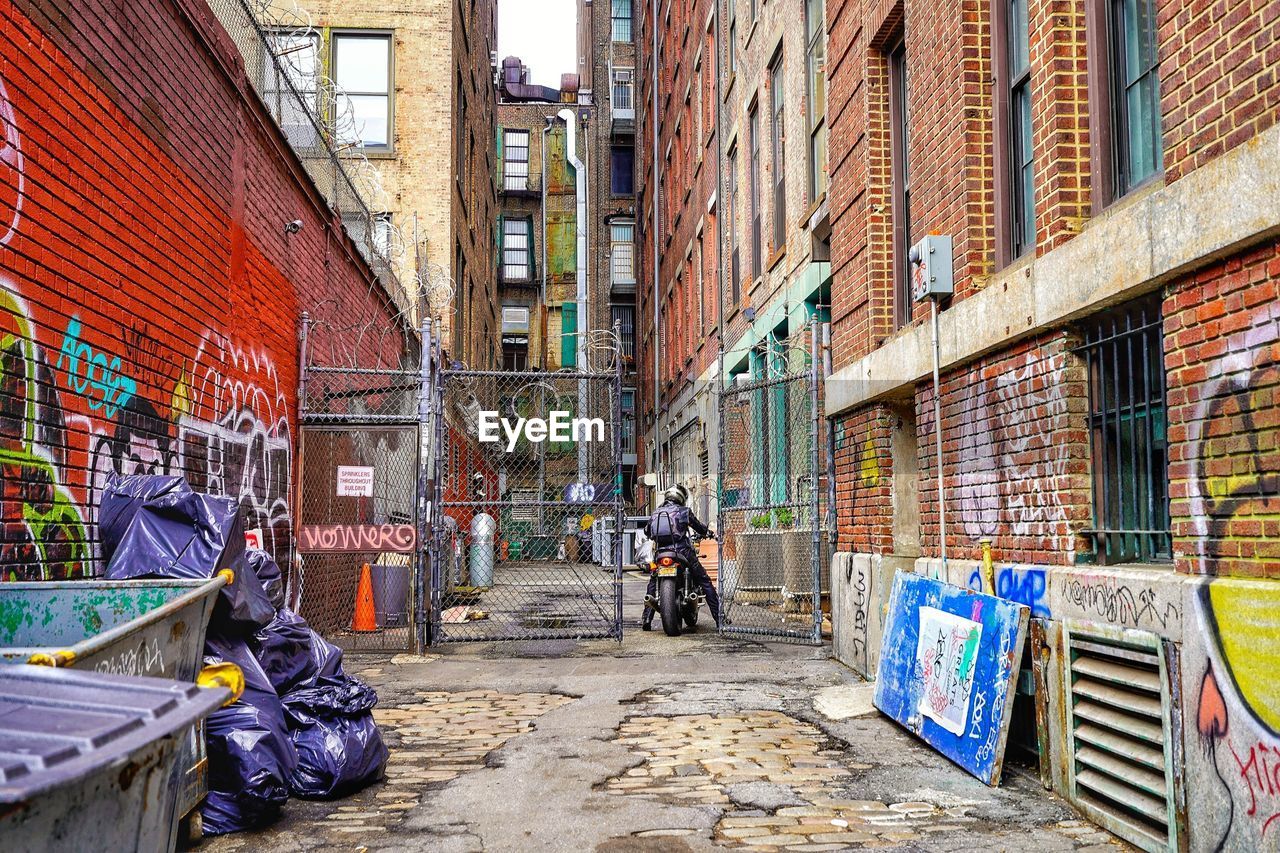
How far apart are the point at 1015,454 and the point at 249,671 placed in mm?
4187

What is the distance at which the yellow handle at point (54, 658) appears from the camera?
2877mm

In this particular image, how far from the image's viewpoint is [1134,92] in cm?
549

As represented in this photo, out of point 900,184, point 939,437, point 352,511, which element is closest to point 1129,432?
point 939,437

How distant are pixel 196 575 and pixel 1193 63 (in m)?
4.68

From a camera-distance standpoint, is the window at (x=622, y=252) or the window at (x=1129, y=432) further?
the window at (x=622, y=252)

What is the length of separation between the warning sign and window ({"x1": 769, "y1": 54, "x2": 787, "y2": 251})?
24.2 feet

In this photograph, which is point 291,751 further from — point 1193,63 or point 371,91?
point 371,91

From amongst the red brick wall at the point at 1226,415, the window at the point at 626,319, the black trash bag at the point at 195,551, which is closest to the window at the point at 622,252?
the window at the point at 626,319

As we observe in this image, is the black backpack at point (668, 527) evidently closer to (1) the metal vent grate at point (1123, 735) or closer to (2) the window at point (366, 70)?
(1) the metal vent grate at point (1123, 735)

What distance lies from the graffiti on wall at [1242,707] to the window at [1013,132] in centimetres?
317

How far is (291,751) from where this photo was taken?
5.17m

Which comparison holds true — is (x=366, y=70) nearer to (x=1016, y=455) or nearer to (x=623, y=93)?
(x=1016, y=455)

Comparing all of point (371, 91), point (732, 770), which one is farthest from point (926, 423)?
point (371, 91)

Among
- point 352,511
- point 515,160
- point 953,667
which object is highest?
point 515,160
